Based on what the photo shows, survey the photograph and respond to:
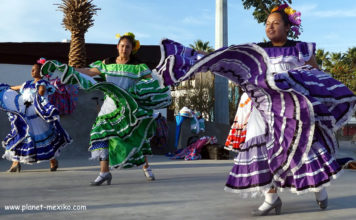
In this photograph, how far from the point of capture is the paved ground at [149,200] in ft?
12.2

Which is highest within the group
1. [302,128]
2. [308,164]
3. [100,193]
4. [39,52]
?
[39,52]

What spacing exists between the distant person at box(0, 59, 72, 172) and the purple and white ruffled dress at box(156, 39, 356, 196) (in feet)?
13.6

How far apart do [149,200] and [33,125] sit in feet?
12.5

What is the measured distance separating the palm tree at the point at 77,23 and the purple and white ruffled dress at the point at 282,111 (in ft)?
37.5

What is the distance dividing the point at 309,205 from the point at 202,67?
1.67m

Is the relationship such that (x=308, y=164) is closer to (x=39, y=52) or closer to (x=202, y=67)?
(x=202, y=67)

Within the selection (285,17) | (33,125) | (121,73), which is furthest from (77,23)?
(285,17)

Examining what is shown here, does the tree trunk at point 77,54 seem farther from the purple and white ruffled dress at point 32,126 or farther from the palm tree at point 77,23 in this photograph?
the purple and white ruffled dress at point 32,126

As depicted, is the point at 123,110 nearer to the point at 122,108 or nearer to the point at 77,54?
the point at 122,108

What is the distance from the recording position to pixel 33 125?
298 inches

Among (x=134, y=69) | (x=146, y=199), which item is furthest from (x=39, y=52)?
(x=146, y=199)

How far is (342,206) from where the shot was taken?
13.7 ft

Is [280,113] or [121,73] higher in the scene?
[121,73]

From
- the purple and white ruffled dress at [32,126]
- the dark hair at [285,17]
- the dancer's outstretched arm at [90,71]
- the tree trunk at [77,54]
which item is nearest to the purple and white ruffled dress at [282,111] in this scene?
the dark hair at [285,17]
